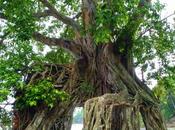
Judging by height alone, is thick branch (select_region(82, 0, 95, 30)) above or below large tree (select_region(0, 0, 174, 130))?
above

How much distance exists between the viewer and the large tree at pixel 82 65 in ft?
19.4

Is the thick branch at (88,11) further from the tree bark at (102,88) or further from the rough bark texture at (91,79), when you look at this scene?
the tree bark at (102,88)

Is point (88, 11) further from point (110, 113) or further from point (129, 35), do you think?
point (110, 113)

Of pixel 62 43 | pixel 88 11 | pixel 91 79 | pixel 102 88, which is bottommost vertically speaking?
pixel 102 88

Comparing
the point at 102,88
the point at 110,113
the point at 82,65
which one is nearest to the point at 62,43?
the point at 82,65

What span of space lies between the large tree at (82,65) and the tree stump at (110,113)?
0.23m

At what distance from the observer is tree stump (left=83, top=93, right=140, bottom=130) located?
559 centimetres

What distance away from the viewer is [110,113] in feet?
18.9

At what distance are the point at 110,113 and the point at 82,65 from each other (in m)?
1.38

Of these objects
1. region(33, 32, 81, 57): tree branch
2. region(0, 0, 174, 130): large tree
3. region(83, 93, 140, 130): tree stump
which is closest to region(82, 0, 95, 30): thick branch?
region(0, 0, 174, 130): large tree

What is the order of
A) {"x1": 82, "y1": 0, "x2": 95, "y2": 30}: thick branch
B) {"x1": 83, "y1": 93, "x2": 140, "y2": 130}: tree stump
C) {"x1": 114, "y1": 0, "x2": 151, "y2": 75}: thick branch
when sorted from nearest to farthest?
{"x1": 83, "y1": 93, "x2": 140, "y2": 130}: tree stump < {"x1": 114, "y1": 0, "x2": 151, "y2": 75}: thick branch < {"x1": 82, "y1": 0, "x2": 95, "y2": 30}: thick branch

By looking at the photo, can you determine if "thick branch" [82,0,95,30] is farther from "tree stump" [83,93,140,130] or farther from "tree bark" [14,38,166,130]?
"tree stump" [83,93,140,130]

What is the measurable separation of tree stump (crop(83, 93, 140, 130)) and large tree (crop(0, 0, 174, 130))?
23 centimetres

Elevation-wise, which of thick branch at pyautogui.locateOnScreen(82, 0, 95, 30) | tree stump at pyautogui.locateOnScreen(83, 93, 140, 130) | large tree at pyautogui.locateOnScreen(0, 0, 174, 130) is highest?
thick branch at pyautogui.locateOnScreen(82, 0, 95, 30)
